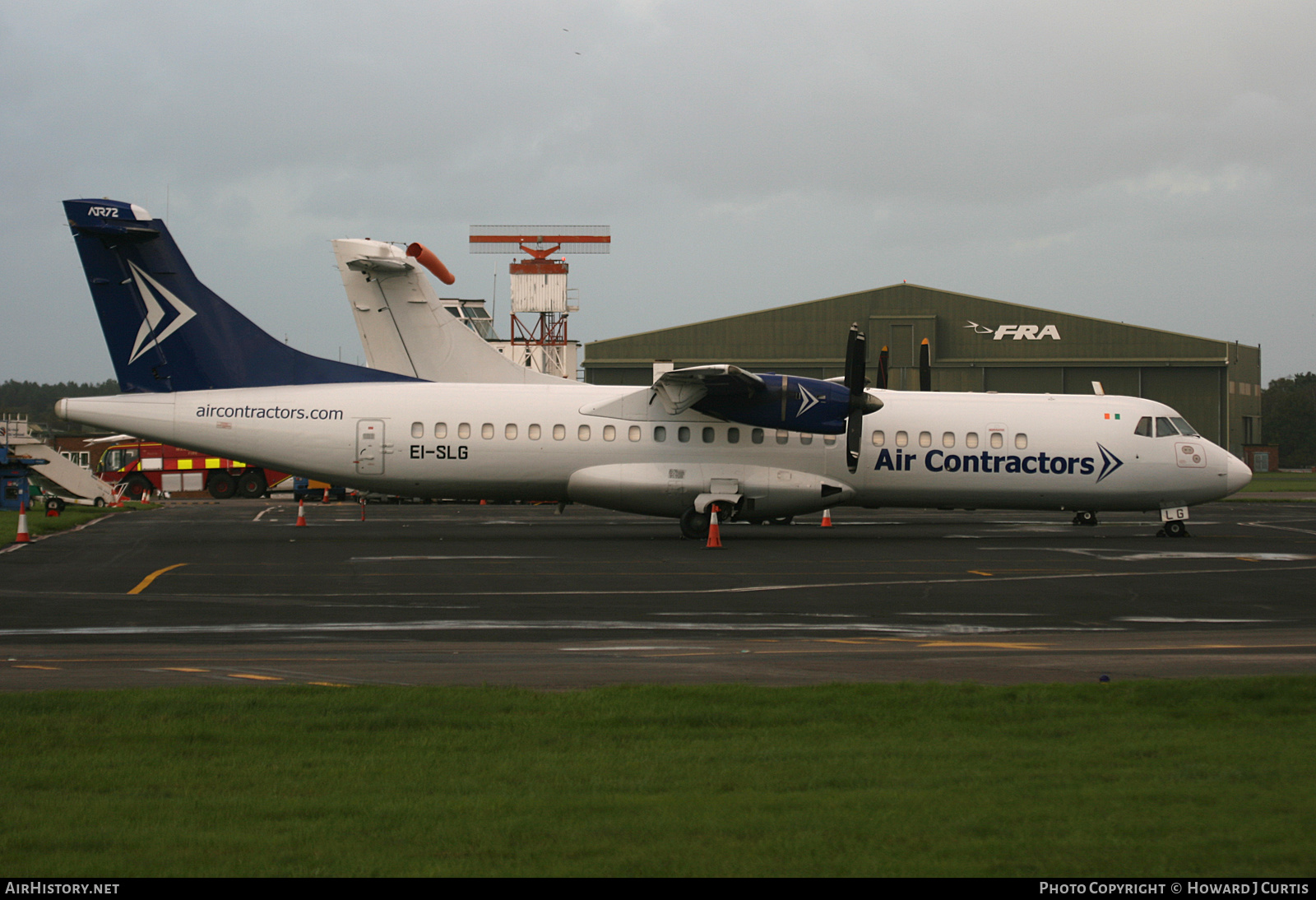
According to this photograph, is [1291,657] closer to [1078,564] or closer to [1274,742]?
[1274,742]

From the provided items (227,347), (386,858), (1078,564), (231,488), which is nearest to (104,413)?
(227,347)

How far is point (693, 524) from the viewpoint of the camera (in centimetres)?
2395

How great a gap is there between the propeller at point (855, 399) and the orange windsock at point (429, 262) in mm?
10895

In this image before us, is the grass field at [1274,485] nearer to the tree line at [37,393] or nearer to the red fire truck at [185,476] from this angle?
the red fire truck at [185,476]

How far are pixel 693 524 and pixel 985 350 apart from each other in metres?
48.6

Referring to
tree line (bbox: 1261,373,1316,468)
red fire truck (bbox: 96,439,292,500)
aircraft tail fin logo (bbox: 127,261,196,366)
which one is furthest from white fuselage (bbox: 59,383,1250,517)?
tree line (bbox: 1261,373,1316,468)

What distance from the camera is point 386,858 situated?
459cm

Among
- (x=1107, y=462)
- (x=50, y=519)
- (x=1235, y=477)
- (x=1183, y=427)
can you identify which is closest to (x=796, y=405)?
(x=1107, y=462)

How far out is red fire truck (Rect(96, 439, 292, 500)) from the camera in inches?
1891

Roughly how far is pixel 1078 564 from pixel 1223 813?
48.9 feet

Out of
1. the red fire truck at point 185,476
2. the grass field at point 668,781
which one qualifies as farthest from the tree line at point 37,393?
the grass field at point 668,781

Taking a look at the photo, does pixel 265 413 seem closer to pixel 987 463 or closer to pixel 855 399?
pixel 855 399

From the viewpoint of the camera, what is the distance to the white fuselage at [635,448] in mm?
23531
